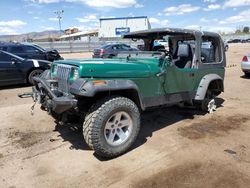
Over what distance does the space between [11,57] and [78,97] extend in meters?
7.15

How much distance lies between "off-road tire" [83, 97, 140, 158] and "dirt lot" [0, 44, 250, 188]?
0.56 feet

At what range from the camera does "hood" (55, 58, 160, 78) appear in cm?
427

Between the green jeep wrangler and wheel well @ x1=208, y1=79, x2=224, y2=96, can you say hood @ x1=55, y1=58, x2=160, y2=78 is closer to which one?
the green jeep wrangler

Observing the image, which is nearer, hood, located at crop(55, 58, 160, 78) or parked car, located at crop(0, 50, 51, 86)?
hood, located at crop(55, 58, 160, 78)

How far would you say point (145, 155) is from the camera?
4.57m

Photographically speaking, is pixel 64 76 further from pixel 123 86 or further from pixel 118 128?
pixel 118 128

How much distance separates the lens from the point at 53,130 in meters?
5.72

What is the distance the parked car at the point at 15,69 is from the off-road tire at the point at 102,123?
6.85 m

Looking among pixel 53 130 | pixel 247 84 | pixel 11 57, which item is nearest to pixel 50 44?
pixel 11 57

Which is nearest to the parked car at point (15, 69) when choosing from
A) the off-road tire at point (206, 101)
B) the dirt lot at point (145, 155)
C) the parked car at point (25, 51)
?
the parked car at point (25, 51)

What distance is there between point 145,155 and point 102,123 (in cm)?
92

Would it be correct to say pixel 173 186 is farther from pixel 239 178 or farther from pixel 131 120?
pixel 131 120

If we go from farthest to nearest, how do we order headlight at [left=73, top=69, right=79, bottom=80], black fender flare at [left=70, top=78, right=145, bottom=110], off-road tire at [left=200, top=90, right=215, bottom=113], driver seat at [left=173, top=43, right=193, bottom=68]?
1. off-road tire at [left=200, top=90, right=215, bottom=113]
2. driver seat at [left=173, top=43, right=193, bottom=68]
3. headlight at [left=73, top=69, right=79, bottom=80]
4. black fender flare at [left=70, top=78, right=145, bottom=110]

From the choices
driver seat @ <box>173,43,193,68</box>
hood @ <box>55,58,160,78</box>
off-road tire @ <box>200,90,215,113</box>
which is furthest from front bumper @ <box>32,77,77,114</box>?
off-road tire @ <box>200,90,215,113</box>
